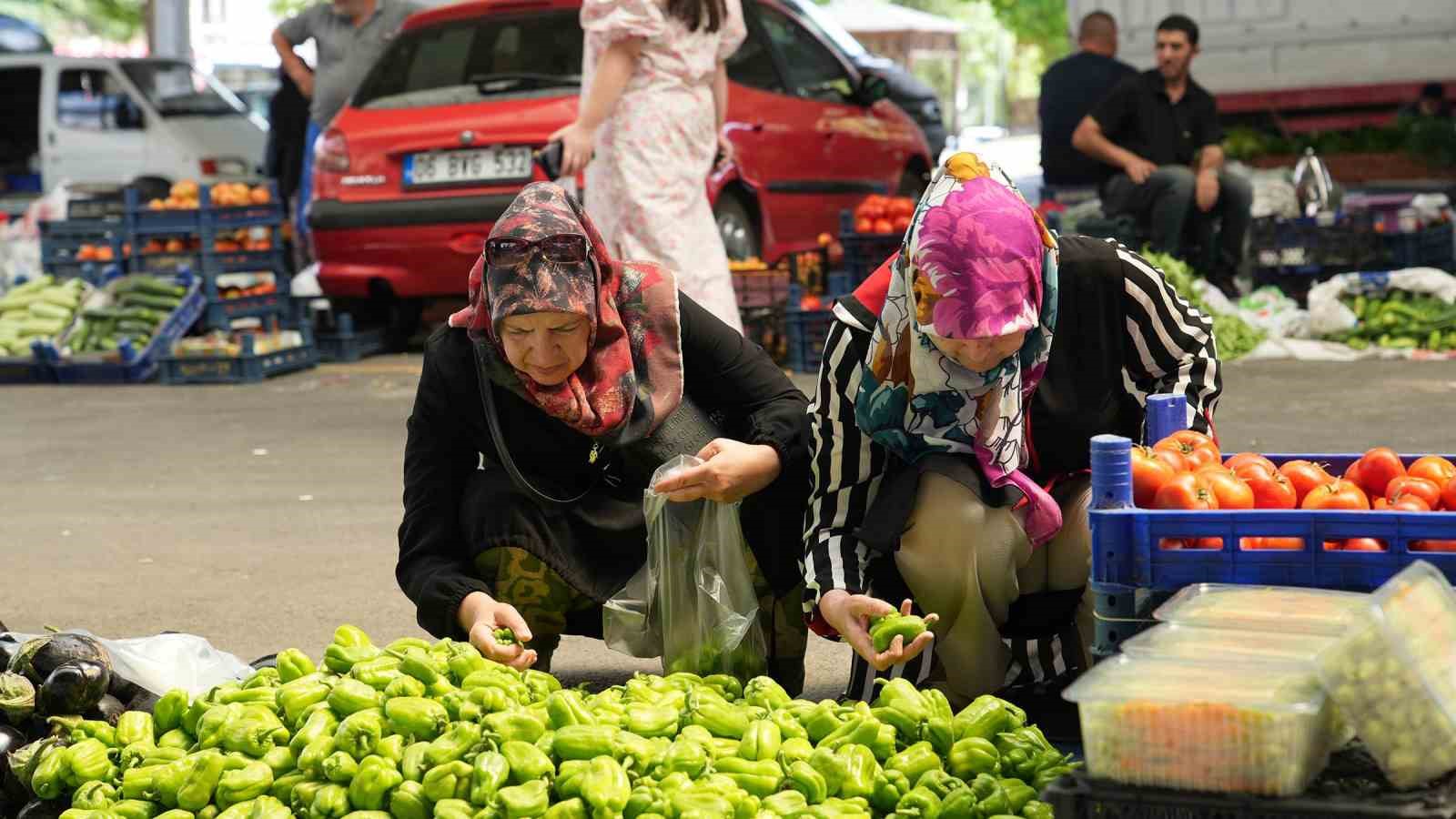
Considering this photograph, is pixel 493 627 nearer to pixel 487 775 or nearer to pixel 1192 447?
pixel 487 775

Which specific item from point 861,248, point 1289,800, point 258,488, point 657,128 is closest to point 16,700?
point 1289,800

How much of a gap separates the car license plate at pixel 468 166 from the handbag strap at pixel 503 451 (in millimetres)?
6114

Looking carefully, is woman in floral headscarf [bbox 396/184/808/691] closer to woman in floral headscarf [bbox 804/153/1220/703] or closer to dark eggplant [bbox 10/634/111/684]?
woman in floral headscarf [bbox 804/153/1220/703]

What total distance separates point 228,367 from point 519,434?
23.6ft

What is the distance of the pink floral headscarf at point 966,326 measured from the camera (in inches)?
126

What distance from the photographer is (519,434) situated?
3.97m

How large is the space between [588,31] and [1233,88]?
9252 mm

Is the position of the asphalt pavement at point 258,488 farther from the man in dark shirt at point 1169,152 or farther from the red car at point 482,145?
the man in dark shirt at point 1169,152

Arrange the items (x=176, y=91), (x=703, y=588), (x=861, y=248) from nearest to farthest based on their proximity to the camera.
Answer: (x=703, y=588), (x=861, y=248), (x=176, y=91)

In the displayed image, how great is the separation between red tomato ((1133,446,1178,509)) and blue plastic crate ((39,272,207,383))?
8.66 meters

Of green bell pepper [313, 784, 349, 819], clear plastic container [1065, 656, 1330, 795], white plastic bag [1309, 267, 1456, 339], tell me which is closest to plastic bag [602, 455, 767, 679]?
green bell pepper [313, 784, 349, 819]

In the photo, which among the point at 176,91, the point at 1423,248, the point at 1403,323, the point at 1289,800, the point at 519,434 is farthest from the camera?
the point at 176,91

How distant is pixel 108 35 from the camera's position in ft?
153

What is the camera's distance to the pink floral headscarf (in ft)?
10.5
